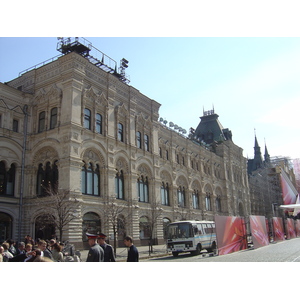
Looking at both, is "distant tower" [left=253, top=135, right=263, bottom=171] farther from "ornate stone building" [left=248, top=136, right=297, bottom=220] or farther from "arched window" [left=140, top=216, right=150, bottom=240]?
"arched window" [left=140, top=216, right=150, bottom=240]

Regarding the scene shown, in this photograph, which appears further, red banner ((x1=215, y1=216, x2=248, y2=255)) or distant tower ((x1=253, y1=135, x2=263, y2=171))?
distant tower ((x1=253, y1=135, x2=263, y2=171))

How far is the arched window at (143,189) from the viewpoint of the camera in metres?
38.6

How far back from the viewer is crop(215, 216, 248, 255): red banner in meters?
22.8

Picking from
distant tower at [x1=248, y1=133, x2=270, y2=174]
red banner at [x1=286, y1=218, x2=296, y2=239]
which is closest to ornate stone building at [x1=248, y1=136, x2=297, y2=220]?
distant tower at [x1=248, y1=133, x2=270, y2=174]

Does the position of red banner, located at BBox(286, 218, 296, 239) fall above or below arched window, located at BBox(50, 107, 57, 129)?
below

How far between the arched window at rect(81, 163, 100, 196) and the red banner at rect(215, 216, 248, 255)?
519 inches

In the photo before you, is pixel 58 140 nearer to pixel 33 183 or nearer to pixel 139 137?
pixel 33 183

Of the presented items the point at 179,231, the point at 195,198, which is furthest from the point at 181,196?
the point at 179,231

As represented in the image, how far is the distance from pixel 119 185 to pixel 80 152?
7063 millimetres

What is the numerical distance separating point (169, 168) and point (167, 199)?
4.30 metres

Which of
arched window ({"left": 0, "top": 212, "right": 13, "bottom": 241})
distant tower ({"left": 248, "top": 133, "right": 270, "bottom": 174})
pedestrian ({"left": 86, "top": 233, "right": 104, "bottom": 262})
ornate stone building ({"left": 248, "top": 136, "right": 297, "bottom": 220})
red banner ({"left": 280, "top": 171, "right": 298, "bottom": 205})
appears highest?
distant tower ({"left": 248, "top": 133, "right": 270, "bottom": 174})

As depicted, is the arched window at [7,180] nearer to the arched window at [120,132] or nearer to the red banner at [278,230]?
the arched window at [120,132]

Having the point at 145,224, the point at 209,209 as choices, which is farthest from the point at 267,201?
the point at 145,224
